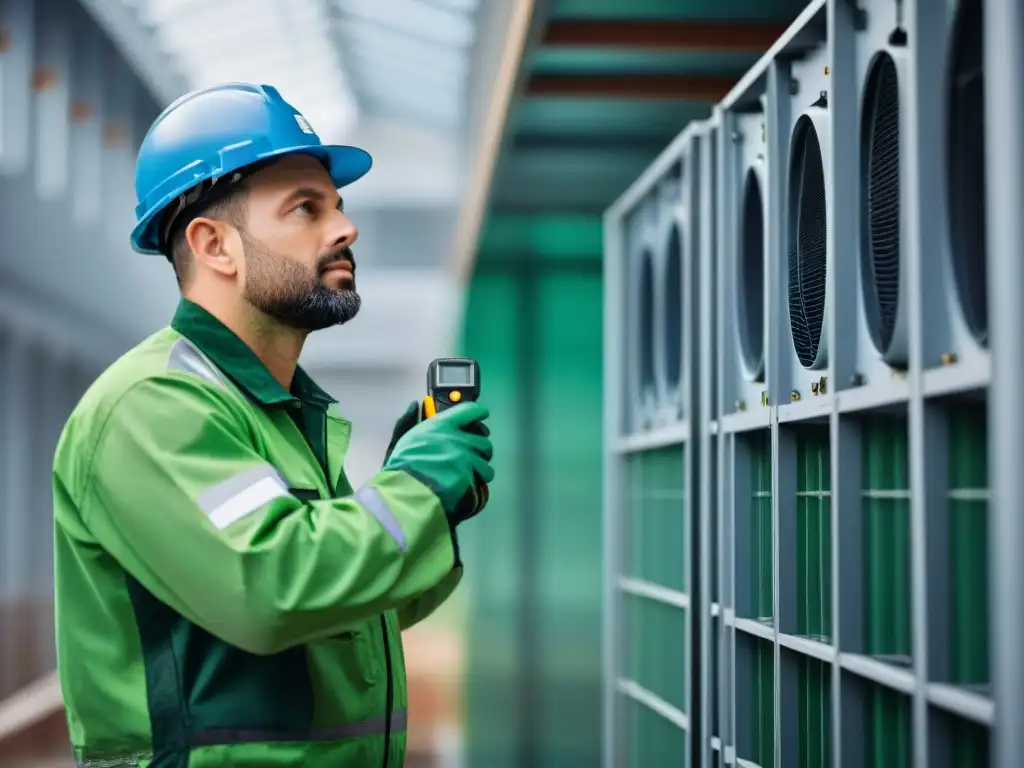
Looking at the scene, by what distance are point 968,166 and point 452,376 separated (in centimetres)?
95

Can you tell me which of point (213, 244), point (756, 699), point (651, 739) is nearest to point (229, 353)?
point (213, 244)

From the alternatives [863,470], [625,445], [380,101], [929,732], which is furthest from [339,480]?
[380,101]

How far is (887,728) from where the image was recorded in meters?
2.46

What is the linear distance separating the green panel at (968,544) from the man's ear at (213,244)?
129cm

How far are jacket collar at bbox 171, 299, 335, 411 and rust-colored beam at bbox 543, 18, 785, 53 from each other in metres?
1.73

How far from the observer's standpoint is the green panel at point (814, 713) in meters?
2.78

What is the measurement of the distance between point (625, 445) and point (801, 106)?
205 cm

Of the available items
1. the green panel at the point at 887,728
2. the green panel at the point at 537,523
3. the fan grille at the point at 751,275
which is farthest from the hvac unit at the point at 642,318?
the green panel at the point at 537,523

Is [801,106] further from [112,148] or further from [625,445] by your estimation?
[112,148]

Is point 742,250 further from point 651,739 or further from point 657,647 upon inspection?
point 651,739

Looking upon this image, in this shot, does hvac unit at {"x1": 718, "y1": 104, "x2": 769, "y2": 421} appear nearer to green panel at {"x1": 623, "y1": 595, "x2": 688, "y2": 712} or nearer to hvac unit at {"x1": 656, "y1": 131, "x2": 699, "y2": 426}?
hvac unit at {"x1": 656, "y1": 131, "x2": 699, "y2": 426}

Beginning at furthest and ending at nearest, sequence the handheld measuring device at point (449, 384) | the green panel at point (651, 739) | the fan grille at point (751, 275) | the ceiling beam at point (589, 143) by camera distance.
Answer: the ceiling beam at point (589, 143) < the green panel at point (651, 739) < the fan grille at point (751, 275) < the handheld measuring device at point (449, 384)

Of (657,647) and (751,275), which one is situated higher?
(751,275)

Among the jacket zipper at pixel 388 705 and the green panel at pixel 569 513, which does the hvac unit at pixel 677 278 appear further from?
the green panel at pixel 569 513
